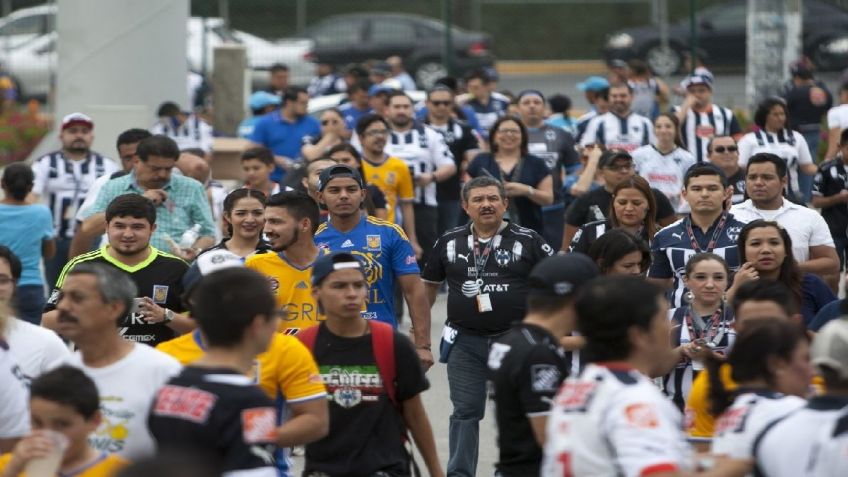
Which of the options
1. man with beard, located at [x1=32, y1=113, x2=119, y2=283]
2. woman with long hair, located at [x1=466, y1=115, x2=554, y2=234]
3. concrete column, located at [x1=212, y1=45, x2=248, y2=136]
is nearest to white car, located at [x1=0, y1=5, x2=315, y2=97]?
concrete column, located at [x1=212, y1=45, x2=248, y2=136]

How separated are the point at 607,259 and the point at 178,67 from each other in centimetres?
1119

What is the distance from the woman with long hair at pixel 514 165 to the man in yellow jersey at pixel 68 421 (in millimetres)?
8543

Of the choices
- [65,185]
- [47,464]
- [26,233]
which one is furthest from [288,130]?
[47,464]

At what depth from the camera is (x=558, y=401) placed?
4.63 metres

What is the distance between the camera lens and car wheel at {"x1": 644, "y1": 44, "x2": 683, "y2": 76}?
26.1 meters

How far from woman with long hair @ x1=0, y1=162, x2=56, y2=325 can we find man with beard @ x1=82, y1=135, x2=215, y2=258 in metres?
1.17

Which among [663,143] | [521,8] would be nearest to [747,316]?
[663,143]

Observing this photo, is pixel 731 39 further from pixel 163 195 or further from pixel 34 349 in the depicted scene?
pixel 34 349

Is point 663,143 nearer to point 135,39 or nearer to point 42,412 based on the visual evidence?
point 135,39

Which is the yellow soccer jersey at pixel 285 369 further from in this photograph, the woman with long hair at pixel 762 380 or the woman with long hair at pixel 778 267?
the woman with long hair at pixel 778 267

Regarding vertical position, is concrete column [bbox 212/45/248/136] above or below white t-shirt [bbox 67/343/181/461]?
above

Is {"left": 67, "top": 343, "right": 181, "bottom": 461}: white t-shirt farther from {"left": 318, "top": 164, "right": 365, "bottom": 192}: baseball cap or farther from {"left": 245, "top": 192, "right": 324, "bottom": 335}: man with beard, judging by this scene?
{"left": 318, "top": 164, "right": 365, "bottom": 192}: baseball cap

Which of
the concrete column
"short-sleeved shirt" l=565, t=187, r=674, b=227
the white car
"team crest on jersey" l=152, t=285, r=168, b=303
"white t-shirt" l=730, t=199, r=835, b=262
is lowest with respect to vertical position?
"team crest on jersey" l=152, t=285, r=168, b=303

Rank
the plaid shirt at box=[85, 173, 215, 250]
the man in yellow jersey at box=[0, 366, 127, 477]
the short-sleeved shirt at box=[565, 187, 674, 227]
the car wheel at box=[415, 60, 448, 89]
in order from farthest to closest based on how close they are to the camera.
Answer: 1. the car wheel at box=[415, 60, 448, 89]
2. the short-sleeved shirt at box=[565, 187, 674, 227]
3. the plaid shirt at box=[85, 173, 215, 250]
4. the man in yellow jersey at box=[0, 366, 127, 477]
